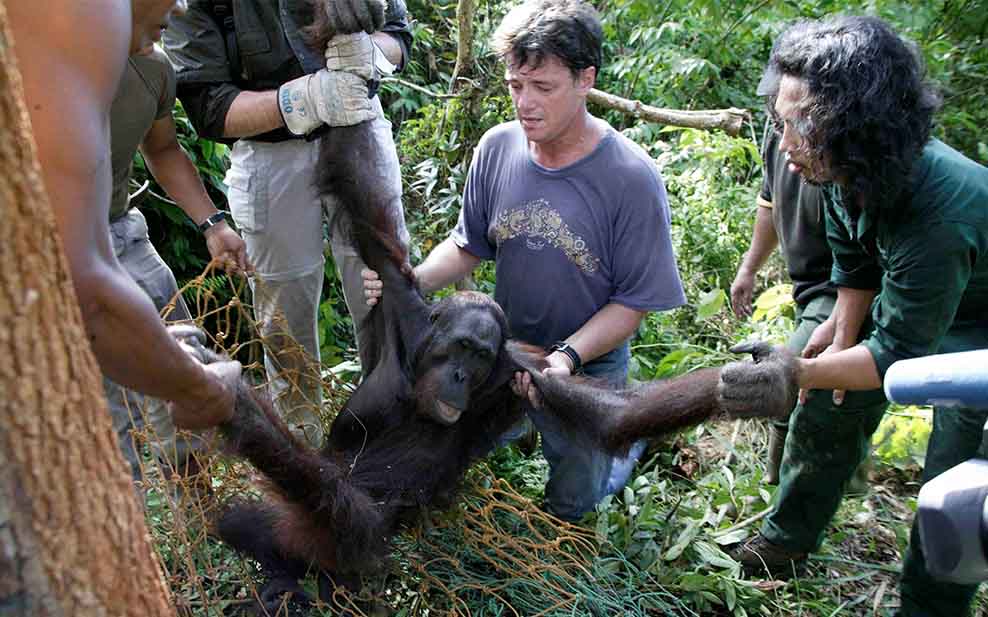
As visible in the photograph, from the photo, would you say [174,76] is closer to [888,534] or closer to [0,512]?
[0,512]

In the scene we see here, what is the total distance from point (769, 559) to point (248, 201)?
9.27ft

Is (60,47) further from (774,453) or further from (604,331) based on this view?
(774,453)

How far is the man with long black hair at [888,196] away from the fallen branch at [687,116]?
8.82 ft

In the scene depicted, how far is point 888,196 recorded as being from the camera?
2.77m

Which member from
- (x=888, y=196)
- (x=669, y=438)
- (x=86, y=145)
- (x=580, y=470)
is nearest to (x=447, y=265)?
(x=580, y=470)

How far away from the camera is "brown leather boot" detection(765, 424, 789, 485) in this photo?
167 inches

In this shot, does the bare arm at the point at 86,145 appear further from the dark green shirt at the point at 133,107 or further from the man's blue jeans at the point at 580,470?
the man's blue jeans at the point at 580,470

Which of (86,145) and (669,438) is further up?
(86,145)

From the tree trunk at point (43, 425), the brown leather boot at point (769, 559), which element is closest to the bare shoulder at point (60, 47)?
the tree trunk at point (43, 425)

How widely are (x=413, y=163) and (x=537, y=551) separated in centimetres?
339

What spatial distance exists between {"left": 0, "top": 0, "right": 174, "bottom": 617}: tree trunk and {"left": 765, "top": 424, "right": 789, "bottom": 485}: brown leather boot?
3495 mm

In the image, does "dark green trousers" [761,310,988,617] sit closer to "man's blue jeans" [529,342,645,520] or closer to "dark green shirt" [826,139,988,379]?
"dark green shirt" [826,139,988,379]

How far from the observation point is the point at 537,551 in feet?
11.3

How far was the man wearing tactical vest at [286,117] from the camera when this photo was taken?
3316 millimetres
